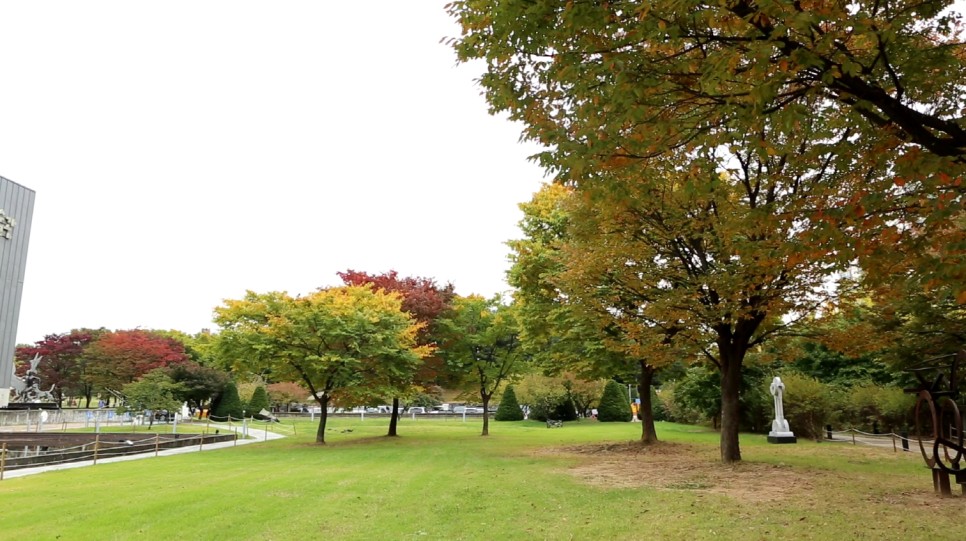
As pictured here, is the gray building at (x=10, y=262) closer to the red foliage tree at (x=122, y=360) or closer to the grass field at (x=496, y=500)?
the red foliage tree at (x=122, y=360)

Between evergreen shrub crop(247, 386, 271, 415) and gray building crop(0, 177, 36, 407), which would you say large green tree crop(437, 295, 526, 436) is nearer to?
evergreen shrub crop(247, 386, 271, 415)

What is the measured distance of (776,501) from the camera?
8.98 m

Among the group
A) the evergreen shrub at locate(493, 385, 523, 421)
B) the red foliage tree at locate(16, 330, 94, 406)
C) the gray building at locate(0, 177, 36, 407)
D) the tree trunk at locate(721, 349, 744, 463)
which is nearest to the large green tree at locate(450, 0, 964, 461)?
the tree trunk at locate(721, 349, 744, 463)

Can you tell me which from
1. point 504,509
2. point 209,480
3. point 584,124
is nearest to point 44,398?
Result: point 209,480

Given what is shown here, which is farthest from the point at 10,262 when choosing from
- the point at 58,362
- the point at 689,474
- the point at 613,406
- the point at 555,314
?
the point at 689,474

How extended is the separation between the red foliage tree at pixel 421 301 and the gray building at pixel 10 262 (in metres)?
24.3

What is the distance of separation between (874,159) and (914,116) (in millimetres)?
1174

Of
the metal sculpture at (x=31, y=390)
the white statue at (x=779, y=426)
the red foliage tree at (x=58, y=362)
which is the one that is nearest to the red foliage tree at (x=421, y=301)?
the white statue at (x=779, y=426)

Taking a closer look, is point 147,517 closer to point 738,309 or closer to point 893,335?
point 738,309

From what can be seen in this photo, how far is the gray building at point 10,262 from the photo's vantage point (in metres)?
38.8

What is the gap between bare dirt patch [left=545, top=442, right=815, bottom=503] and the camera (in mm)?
10219

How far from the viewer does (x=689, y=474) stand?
1238 centimetres

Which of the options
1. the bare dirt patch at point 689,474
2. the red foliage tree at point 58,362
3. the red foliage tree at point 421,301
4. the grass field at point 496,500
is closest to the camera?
the grass field at point 496,500

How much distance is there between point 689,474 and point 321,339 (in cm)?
→ 1548
